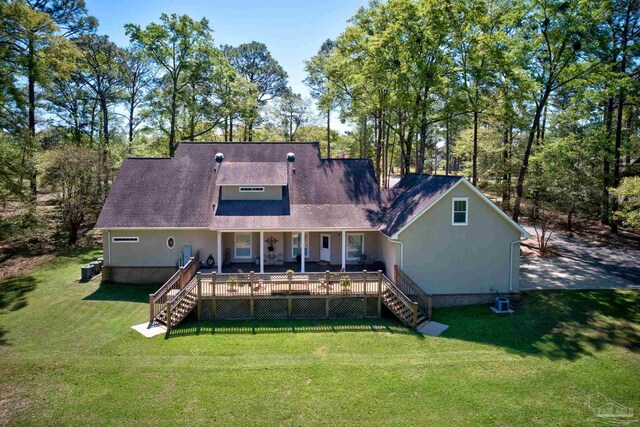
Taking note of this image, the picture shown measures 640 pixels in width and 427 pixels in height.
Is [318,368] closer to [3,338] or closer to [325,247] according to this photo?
[325,247]

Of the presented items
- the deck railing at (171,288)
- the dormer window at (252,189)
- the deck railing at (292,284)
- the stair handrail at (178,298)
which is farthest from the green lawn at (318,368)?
the dormer window at (252,189)

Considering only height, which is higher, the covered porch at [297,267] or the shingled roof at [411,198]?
the shingled roof at [411,198]

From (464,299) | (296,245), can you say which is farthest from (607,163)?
(296,245)

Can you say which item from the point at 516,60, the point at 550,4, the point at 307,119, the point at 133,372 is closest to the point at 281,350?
the point at 133,372

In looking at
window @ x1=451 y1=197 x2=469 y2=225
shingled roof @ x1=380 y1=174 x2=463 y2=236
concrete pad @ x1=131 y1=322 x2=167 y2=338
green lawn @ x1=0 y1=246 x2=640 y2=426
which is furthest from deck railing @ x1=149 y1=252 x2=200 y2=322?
window @ x1=451 y1=197 x2=469 y2=225

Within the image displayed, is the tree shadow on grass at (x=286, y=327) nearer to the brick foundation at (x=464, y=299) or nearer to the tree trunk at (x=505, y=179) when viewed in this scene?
the brick foundation at (x=464, y=299)

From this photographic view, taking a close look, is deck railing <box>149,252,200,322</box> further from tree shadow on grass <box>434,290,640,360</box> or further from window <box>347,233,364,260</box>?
tree shadow on grass <box>434,290,640,360</box>
